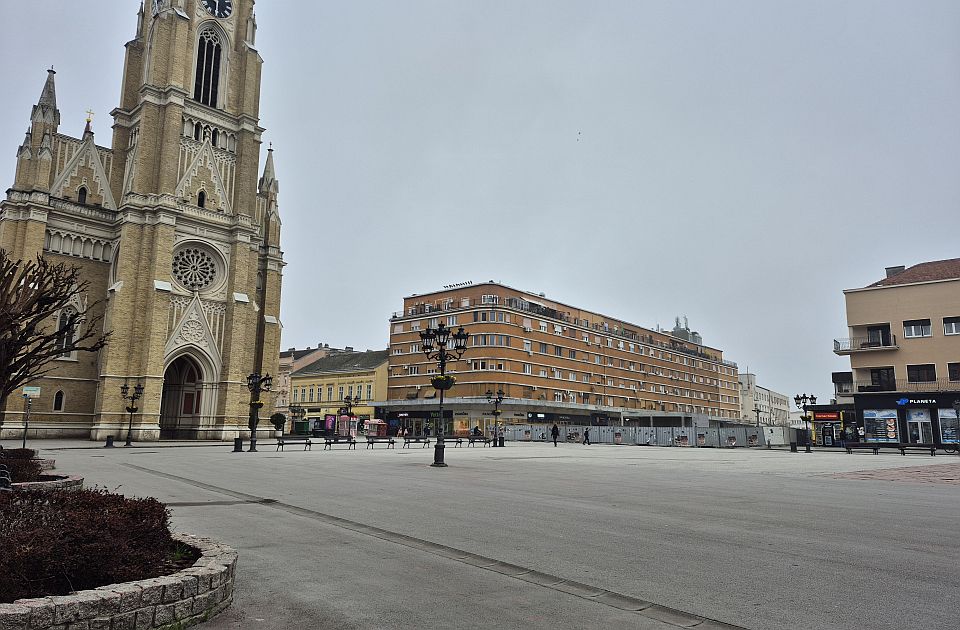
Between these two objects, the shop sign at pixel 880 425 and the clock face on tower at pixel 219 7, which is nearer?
the shop sign at pixel 880 425

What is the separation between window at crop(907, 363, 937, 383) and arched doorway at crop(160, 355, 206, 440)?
180ft

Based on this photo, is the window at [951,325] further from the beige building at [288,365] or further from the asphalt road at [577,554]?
the beige building at [288,365]

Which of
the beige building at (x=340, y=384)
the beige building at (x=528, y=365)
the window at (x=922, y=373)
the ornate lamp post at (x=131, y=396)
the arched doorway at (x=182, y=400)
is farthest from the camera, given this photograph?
the beige building at (x=340, y=384)

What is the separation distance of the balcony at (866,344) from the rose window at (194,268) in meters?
51.5

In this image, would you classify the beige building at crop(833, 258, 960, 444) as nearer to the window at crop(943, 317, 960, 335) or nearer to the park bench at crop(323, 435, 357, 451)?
the window at crop(943, 317, 960, 335)

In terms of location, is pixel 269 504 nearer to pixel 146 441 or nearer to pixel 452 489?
pixel 452 489

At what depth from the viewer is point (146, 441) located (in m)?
41.1

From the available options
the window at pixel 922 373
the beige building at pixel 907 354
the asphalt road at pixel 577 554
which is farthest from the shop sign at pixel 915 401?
the asphalt road at pixel 577 554

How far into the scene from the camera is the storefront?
45.4 meters

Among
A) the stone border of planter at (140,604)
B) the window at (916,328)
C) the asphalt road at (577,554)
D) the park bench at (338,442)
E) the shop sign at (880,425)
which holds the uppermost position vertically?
the window at (916,328)

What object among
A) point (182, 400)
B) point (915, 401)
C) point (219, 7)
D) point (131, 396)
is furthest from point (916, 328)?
point (219, 7)

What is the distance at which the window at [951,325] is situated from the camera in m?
48.1

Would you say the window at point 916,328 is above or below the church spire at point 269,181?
below

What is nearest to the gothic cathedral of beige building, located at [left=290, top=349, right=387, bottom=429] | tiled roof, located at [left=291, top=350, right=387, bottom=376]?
beige building, located at [left=290, top=349, right=387, bottom=429]
